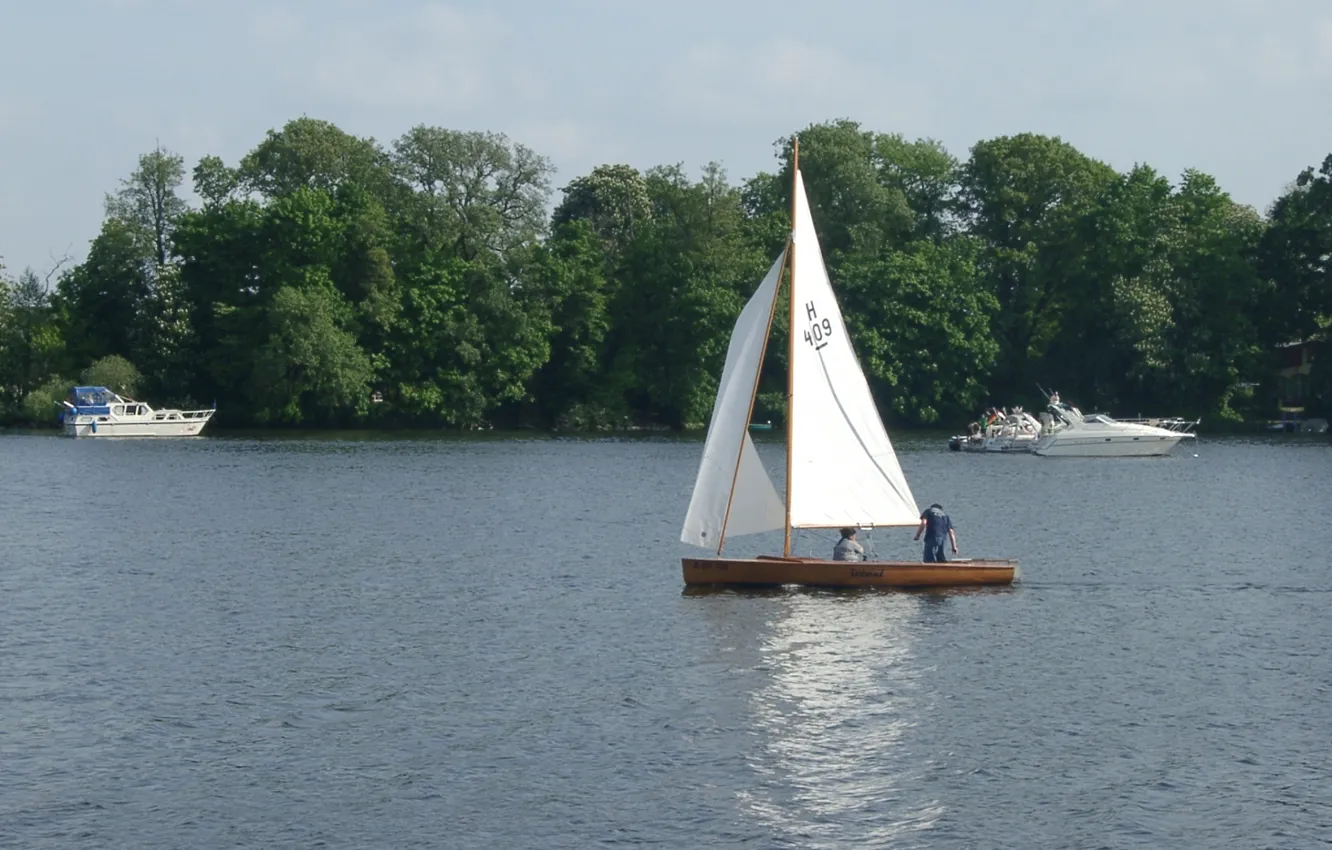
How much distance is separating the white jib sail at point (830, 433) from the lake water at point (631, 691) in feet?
8.24

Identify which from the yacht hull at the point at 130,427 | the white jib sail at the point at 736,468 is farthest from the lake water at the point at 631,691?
the yacht hull at the point at 130,427

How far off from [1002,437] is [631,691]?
87.9 m

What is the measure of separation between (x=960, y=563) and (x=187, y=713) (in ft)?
71.2

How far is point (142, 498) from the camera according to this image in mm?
76875

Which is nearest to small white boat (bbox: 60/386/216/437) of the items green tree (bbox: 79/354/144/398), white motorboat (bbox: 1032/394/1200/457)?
green tree (bbox: 79/354/144/398)

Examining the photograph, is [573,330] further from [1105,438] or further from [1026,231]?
[1105,438]

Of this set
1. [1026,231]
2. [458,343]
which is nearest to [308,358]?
[458,343]

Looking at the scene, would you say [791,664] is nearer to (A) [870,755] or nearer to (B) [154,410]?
(A) [870,755]

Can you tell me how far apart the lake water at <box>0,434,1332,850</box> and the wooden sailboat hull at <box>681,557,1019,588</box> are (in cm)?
47

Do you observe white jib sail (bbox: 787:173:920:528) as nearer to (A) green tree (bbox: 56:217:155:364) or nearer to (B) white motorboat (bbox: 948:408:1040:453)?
(B) white motorboat (bbox: 948:408:1040:453)

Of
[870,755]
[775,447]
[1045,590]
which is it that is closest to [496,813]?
[870,755]

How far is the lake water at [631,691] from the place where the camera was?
26.5 meters

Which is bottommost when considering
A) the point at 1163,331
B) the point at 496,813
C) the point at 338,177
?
the point at 496,813

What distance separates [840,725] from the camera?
106 ft
